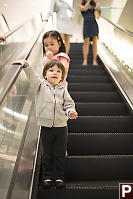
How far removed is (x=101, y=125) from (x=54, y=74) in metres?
1.54

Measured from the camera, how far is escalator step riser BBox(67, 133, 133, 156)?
378 centimetres

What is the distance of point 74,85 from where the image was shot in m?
5.94

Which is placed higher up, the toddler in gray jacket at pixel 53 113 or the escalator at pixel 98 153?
the toddler in gray jacket at pixel 53 113

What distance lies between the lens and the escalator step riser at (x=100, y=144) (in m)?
3.78

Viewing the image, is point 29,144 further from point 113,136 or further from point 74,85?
point 74,85

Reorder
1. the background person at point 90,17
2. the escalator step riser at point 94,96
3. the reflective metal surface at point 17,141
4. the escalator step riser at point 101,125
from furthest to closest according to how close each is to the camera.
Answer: the background person at point 90,17 < the escalator step riser at point 94,96 < the escalator step riser at point 101,125 < the reflective metal surface at point 17,141

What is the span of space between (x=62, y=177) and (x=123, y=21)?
577 centimetres

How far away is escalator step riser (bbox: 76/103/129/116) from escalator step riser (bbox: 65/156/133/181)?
1.46 metres

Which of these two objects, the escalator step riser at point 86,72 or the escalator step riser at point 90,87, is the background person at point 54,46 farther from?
the escalator step riser at point 86,72

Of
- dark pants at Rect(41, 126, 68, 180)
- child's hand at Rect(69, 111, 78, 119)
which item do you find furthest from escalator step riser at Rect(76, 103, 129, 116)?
child's hand at Rect(69, 111, 78, 119)

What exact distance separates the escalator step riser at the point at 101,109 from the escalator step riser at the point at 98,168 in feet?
4.78

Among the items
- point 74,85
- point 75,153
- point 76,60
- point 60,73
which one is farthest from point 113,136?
point 76,60

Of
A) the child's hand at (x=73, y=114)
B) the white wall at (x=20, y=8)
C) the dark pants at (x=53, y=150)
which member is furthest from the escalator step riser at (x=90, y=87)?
the white wall at (x=20, y=8)

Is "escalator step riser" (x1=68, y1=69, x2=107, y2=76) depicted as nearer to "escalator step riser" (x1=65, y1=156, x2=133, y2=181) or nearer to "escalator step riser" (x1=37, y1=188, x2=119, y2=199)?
"escalator step riser" (x1=65, y1=156, x2=133, y2=181)
